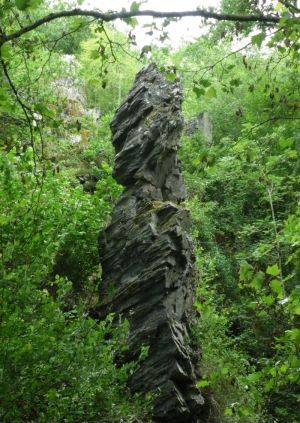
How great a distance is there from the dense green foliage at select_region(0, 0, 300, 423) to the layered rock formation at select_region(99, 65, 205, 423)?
15.4 inches

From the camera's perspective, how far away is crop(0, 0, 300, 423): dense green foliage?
3.36m

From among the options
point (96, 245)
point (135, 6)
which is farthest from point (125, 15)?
point (96, 245)

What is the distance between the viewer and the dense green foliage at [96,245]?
3359mm

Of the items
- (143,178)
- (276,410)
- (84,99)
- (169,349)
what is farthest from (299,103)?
(84,99)

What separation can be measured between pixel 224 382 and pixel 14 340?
604 cm

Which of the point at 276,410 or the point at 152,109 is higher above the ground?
the point at 152,109

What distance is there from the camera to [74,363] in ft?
14.8

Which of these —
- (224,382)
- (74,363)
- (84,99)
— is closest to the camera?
(74,363)

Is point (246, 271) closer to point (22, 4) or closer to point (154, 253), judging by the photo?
point (22, 4)

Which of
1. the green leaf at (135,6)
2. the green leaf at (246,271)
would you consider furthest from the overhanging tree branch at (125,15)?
the green leaf at (246,271)

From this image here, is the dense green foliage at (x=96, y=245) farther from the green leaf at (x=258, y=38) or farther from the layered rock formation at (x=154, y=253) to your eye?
the layered rock formation at (x=154, y=253)

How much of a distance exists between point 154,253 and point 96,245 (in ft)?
4.54

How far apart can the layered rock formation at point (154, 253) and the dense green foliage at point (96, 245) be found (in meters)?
0.39

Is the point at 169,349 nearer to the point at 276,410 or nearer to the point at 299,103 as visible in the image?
the point at 276,410
